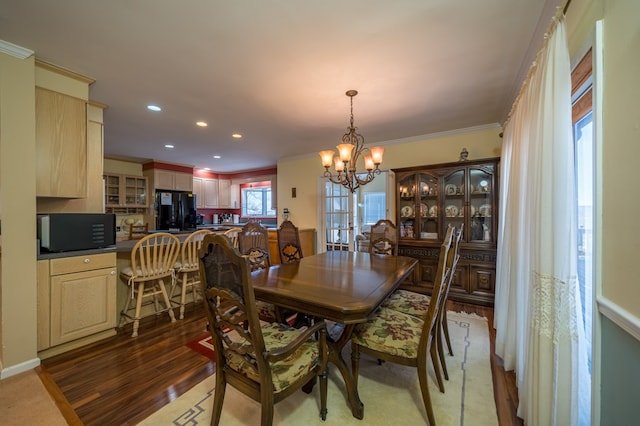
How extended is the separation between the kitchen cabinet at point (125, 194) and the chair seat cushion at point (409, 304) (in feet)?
19.3

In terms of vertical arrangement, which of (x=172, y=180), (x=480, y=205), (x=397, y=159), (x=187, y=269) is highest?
(x=397, y=159)

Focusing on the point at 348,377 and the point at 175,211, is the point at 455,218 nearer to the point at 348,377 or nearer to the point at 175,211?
the point at 348,377

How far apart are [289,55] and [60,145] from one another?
222 centimetres

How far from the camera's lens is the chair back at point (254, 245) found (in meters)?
2.57

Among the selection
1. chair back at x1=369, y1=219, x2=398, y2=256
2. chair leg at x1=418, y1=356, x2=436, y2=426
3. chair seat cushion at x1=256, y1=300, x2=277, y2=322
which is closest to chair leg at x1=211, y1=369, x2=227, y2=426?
chair seat cushion at x1=256, y1=300, x2=277, y2=322

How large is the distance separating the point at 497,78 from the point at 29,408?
4.32 m

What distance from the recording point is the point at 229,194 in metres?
7.46

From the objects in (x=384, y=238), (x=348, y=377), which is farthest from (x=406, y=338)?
(x=384, y=238)

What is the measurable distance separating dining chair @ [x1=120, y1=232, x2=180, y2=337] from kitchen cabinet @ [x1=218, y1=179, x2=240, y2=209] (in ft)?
15.2

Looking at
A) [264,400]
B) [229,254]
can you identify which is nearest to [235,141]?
[229,254]

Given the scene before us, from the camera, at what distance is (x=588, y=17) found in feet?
3.99

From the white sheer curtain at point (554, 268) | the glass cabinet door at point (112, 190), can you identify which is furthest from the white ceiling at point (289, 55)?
the glass cabinet door at point (112, 190)

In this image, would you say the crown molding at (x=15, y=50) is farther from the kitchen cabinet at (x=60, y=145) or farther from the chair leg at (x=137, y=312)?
the chair leg at (x=137, y=312)

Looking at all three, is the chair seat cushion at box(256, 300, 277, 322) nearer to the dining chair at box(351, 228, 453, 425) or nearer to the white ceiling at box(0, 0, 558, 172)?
the dining chair at box(351, 228, 453, 425)
